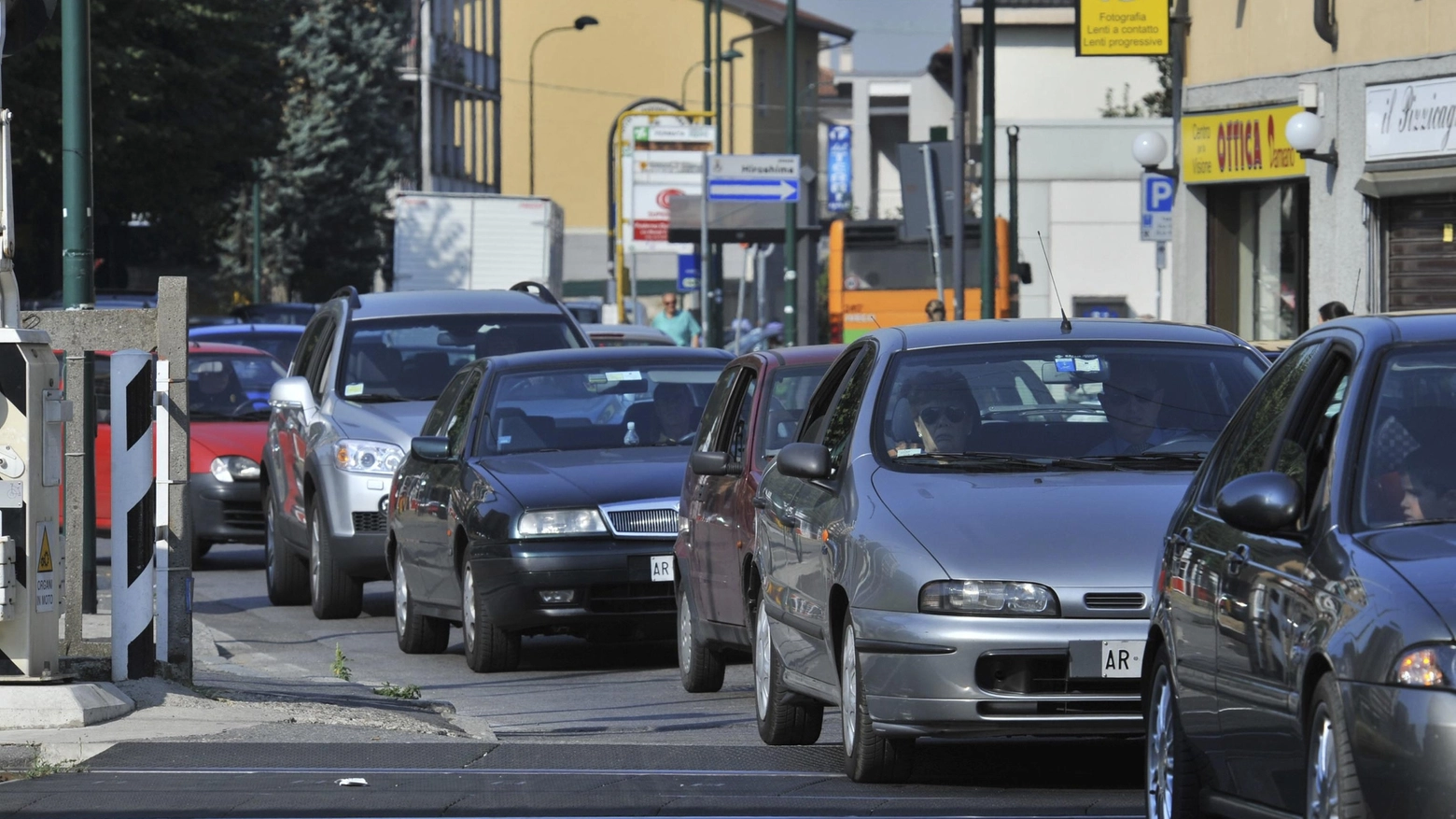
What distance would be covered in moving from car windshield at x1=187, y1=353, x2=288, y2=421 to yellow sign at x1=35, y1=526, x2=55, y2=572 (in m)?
10.9

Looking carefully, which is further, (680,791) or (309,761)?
(309,761)

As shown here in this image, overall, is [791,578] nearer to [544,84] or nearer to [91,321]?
[91,321]

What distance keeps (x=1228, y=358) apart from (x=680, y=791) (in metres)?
2.71

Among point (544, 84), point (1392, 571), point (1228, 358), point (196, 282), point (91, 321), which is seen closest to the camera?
point (1392, 571)

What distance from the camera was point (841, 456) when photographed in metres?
8.78

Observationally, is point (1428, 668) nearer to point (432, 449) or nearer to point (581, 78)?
point (432, 449)

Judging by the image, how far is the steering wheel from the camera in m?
8.85

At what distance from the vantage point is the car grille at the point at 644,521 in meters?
12.5

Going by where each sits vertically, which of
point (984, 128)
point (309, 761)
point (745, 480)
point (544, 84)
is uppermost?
point (544, 84)

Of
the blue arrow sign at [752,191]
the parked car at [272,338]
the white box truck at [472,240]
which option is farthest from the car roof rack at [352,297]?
the white box truck at [472,240]

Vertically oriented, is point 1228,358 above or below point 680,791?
above

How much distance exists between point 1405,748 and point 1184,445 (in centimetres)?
412

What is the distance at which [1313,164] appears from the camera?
82.7ft

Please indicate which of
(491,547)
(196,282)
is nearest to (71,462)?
(491,547)
